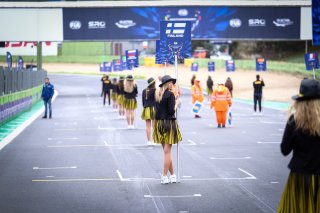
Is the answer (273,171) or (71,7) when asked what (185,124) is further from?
(71,7)

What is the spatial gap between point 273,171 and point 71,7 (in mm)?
41945

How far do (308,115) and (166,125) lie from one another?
5940 millimetres

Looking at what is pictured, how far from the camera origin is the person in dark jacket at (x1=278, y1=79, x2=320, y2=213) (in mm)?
7188

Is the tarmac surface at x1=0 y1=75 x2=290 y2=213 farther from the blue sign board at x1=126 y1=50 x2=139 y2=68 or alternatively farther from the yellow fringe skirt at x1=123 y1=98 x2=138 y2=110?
the blue sign board at x1=126 y1=50 x2=139 y2=68

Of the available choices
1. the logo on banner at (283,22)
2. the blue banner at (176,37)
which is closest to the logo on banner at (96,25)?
the logo on banner at (283,22)

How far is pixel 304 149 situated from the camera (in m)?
7.33

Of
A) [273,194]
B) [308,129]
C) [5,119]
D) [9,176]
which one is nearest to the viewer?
[308,129]

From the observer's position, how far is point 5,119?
28.1 m

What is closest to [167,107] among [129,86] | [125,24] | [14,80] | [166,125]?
[166,125]

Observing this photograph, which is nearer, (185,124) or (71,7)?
(185,124)

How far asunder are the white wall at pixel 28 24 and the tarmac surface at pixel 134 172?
97.4 ft

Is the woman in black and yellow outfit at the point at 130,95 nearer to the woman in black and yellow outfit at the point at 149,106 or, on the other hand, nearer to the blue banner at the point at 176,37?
the woman in black and yellow outfit at the point at 149,106

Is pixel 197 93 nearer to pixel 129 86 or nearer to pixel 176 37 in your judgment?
pixel 129 86

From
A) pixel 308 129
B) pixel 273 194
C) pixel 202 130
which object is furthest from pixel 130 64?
pixel 308 129
